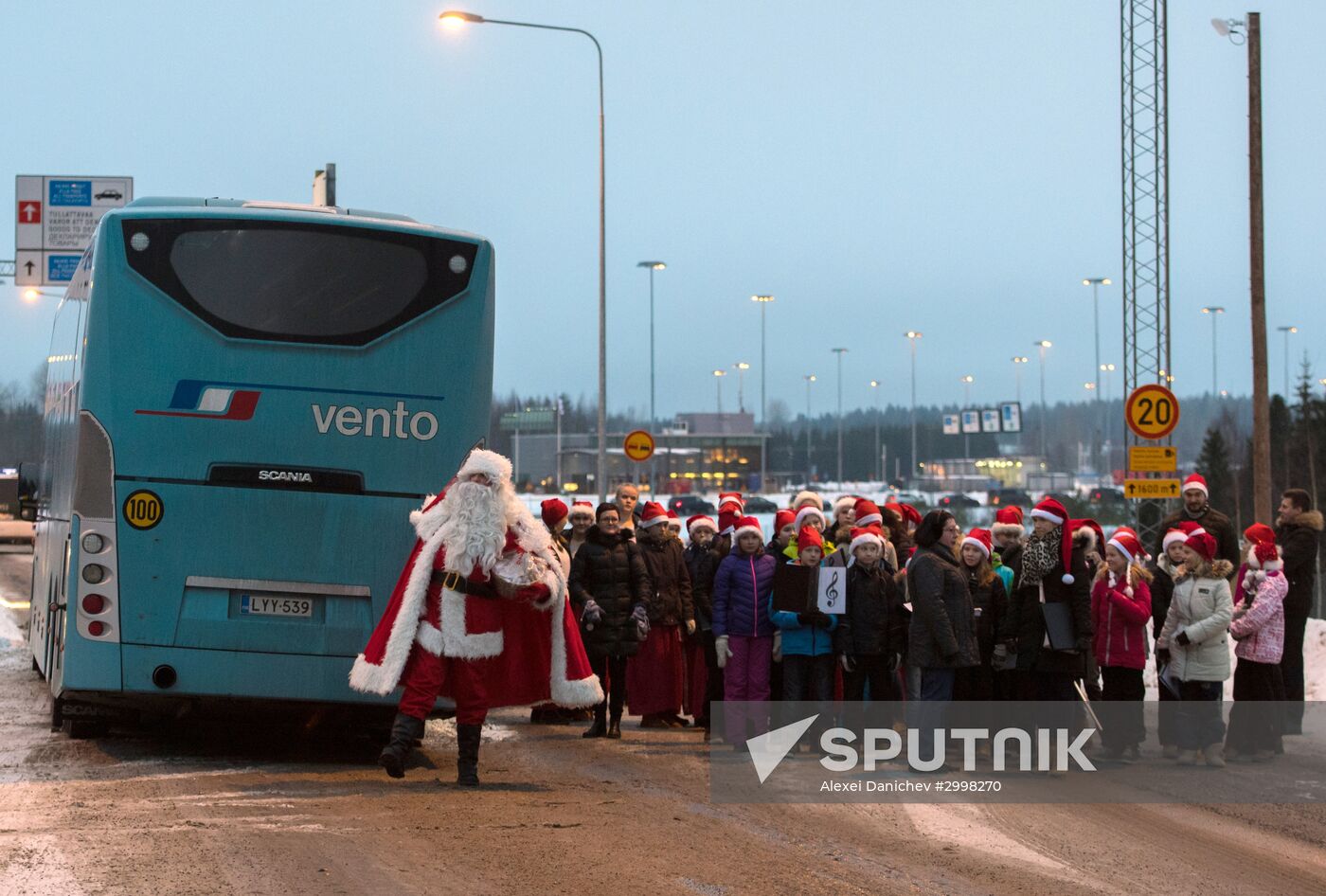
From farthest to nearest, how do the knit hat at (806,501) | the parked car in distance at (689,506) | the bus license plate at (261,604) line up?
the parked car in distance at (689,506)
the knit hat at (806,501)
the bus license plate at (261,604)

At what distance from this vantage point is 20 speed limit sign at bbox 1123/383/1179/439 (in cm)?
2002

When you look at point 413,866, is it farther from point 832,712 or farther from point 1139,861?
point 832,712

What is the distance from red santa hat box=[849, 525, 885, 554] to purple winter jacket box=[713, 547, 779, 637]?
0.39m

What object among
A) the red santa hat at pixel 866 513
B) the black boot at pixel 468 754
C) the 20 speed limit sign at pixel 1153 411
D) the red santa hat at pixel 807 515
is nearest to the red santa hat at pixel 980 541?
the red santa hat at pixel 866 513

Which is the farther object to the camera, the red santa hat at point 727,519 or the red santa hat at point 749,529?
the red santa hat at point 727,519

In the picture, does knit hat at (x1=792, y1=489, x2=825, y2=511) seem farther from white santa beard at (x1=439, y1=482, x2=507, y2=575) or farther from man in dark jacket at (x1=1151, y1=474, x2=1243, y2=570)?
white santa beard at (x1=439, y1=482, x2=507, y2=575)

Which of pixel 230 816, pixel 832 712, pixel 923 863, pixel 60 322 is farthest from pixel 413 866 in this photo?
pixel 60 322

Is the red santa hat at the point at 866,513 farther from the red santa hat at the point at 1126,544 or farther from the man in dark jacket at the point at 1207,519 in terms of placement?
the man in dark jacket at the point at 1207,519

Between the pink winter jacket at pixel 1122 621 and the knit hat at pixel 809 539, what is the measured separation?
2.12 metres

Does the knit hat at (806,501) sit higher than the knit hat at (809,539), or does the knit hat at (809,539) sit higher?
the knit hat at (806,501)

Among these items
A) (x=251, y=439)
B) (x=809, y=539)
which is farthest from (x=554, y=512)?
(x=251, y=439)

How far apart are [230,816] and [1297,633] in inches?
363

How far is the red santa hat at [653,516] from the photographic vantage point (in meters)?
13.6

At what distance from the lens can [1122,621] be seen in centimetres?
1235
